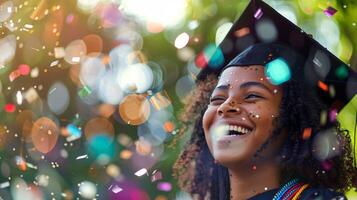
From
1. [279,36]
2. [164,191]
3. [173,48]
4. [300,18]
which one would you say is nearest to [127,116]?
[173,48]

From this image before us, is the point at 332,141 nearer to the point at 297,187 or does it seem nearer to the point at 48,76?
the point at 297,187

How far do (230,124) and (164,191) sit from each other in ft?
2.09

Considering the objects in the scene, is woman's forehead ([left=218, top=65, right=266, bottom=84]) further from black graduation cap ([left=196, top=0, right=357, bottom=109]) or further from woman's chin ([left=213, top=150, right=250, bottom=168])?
woman's chin ([left=213, top=150, right=250, bottom=168])

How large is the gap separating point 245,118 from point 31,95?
5.89 feet

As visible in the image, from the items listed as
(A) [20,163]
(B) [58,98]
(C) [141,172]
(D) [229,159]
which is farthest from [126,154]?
(D) [229,159]

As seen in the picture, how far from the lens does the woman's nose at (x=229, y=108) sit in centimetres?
176

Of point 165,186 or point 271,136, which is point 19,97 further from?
point 271,136

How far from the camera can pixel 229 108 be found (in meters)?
1.77

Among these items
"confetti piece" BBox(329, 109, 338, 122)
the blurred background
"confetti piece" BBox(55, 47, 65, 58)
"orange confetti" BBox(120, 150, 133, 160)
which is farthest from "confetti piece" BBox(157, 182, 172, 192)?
"confetti piece" BBox(55, 47, 65, 58)

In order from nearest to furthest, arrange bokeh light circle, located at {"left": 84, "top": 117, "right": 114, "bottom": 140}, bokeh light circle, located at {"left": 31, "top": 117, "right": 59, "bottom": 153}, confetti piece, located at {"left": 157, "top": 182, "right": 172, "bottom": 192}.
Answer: confetti piece, located at {"left": 157, "top": 182, "right": 172, "bottom": 192}, bokeh light circle, located at {"left": 84, "top": 117, "right": 114, "bottom": 140}, bokeh light circle, located at {"left": 31, "top": 117, "right": 59, "bottom": 153}

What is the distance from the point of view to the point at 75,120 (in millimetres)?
3043

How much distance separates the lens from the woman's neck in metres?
1.75

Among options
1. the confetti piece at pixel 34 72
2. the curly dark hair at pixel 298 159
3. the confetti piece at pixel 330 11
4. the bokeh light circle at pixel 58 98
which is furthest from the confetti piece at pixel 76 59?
the curly dark hair at pixel 298 159

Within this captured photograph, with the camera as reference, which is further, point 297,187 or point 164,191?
point 164,191
